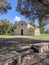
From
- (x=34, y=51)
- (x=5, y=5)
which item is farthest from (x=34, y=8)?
(x=34, y=51)

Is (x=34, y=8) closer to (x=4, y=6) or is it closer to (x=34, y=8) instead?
(x=34, y=8)

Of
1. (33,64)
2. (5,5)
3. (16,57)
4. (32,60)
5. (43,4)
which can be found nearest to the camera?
(16,57)

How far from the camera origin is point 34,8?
1484 cm

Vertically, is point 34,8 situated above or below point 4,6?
below

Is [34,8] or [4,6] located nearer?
[34,8]

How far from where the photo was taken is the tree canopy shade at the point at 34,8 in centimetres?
1382

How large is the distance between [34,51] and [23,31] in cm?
3850

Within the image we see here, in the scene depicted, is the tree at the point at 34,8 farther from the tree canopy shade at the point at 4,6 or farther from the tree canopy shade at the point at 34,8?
the tree canopy shade at the point at 4,6

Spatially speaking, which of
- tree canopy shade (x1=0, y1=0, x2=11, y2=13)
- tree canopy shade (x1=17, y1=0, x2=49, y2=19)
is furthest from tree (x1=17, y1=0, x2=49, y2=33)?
tree canopy shade (x1=0, y1=0, x2=11, y2=13)

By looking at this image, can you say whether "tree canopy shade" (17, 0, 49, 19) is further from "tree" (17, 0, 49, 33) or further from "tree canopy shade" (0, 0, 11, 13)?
"tree canopy shade" (0, 0, 11, 13)

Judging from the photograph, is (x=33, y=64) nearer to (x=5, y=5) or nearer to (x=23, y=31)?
(x=5, y=5)

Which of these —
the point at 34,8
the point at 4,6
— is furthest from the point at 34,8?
the point at 4,6

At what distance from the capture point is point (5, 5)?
1833 centimetres

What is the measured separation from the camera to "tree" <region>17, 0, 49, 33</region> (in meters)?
13.8
